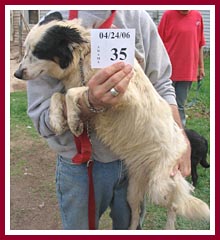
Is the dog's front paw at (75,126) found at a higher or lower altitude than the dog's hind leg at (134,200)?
higher

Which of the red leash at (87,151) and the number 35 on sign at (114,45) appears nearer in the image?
the number 35 on sign at (114,45)

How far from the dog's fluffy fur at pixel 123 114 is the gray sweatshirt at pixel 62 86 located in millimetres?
38

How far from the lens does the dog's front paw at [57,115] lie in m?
1.94

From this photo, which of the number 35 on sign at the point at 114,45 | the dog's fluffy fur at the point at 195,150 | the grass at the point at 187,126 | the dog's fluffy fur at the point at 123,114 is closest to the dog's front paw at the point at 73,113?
the dog's fluffy fur at the point at 123,114

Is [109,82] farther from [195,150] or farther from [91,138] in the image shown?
[195,150]

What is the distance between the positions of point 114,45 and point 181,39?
3549 millimetres

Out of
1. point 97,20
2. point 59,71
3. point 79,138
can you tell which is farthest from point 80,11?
point 79,138

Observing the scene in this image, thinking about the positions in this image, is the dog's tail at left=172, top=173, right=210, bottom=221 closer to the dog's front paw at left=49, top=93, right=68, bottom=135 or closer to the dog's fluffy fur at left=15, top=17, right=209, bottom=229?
the dog's fluffy fur at left=15, top=17, right=209, bottom=229

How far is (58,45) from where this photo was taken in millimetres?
2049

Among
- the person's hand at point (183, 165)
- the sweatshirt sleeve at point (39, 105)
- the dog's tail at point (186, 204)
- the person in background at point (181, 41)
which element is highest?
the person in background at point (181, 41)

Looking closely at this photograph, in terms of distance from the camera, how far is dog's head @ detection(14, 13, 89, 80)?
199 cm

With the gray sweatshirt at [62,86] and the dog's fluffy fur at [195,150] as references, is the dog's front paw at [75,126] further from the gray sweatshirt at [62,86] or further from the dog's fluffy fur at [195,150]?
the dog's fluffy fur at [195,150]

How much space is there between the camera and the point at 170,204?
7.30ft

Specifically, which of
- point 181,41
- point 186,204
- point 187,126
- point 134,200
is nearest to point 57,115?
point 134,200
